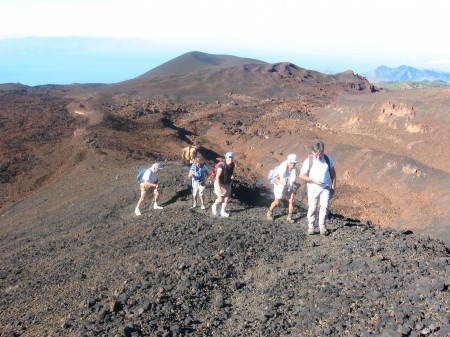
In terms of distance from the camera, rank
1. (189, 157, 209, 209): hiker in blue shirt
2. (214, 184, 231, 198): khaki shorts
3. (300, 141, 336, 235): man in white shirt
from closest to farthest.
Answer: (300, 141, 336, 235): man in white shirt, (214, 184, 231, 198): khaki shorts, (189, 157, 209, 209): hiker in blue shirt

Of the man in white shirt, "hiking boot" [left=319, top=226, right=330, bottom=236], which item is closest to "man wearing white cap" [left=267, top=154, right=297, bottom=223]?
the man in white shirt

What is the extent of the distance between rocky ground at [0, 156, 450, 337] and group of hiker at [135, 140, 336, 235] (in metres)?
0.33

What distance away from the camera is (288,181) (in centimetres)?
911

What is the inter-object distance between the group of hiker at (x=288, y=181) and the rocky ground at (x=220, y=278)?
328 millimetres

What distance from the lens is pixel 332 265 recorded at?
702 cm

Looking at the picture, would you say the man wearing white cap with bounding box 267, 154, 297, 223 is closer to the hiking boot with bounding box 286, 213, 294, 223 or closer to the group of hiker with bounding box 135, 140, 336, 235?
the group of hiker with bounding box 135, 140, 336, 235

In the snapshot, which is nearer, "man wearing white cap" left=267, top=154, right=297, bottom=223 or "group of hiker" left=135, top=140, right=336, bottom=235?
"group of hiker" left=135, top=140, right=336, bottom=235

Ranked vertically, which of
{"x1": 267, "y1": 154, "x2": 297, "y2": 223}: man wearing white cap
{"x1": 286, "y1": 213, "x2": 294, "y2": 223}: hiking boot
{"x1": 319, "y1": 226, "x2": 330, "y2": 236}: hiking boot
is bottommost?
{"x1": 286, "y1": 213, "x2": 294, "y2": 223}: hiking boot

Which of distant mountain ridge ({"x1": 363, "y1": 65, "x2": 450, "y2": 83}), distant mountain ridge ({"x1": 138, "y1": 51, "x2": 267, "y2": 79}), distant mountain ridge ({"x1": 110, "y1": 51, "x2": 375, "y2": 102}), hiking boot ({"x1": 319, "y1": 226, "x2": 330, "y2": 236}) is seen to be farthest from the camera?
distant mountain ridge ({"x1": 363, "y1": 65, "x2": 450, "y2": 83})

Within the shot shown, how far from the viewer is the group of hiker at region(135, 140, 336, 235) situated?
7719 mm

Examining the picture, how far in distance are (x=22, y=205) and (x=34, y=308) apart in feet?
34.1

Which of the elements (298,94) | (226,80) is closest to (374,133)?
(298,94)

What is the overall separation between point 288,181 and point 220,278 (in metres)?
2.85

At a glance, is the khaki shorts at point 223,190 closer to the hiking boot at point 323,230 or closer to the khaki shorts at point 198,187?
the khaki shorts at point 198,187
